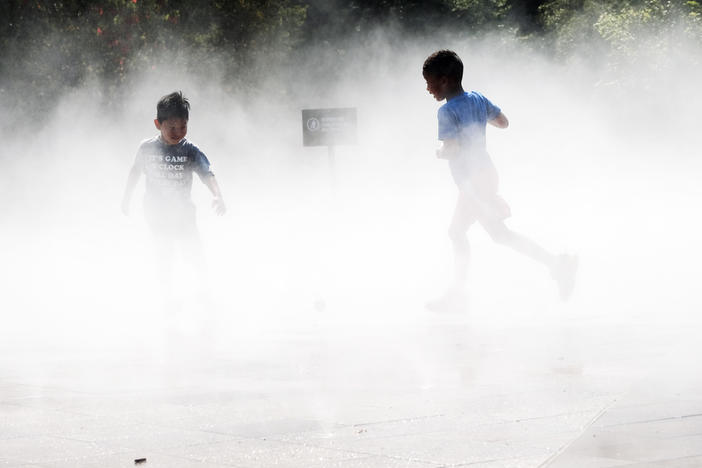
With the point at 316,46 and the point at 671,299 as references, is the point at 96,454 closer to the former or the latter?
the point at 671,299

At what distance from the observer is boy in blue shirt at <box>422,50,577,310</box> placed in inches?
383

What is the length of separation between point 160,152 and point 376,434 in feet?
17.1

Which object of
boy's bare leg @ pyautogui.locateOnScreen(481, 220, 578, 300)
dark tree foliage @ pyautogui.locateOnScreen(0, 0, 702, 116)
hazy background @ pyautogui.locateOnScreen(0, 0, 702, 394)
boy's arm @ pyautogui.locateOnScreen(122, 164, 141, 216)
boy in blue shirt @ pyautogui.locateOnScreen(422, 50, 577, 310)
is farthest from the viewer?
dark tree foliage @ pyautogui.locateOnScreen(0, 0, 702, 116)

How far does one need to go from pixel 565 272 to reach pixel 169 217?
2867 mm

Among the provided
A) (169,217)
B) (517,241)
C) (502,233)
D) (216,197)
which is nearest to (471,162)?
(502,233)

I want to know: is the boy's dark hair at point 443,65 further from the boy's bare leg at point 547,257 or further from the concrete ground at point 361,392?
the concrete ground at point 361,392

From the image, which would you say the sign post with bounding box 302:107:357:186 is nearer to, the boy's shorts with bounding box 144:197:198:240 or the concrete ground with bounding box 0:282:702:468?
the boy's shorts with bounding box 144:197:198:240

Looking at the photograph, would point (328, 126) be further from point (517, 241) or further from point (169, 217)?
point (517, 241)

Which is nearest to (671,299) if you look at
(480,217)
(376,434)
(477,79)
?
(480,217)

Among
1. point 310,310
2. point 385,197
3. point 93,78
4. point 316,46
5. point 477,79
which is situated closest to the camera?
A: point 310,310

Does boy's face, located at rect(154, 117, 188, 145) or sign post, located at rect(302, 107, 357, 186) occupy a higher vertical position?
sign post, located at rect(302, 107, 357, 186)

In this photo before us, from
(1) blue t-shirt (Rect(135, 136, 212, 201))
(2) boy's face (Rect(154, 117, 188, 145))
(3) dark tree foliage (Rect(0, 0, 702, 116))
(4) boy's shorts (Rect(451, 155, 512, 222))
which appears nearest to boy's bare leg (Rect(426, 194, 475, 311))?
(4) boy's shorts (Rect(451, 155, 512, 222))

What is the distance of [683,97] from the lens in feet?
126

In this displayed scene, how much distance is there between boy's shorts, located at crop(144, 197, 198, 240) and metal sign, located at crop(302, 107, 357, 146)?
7.78 metres
